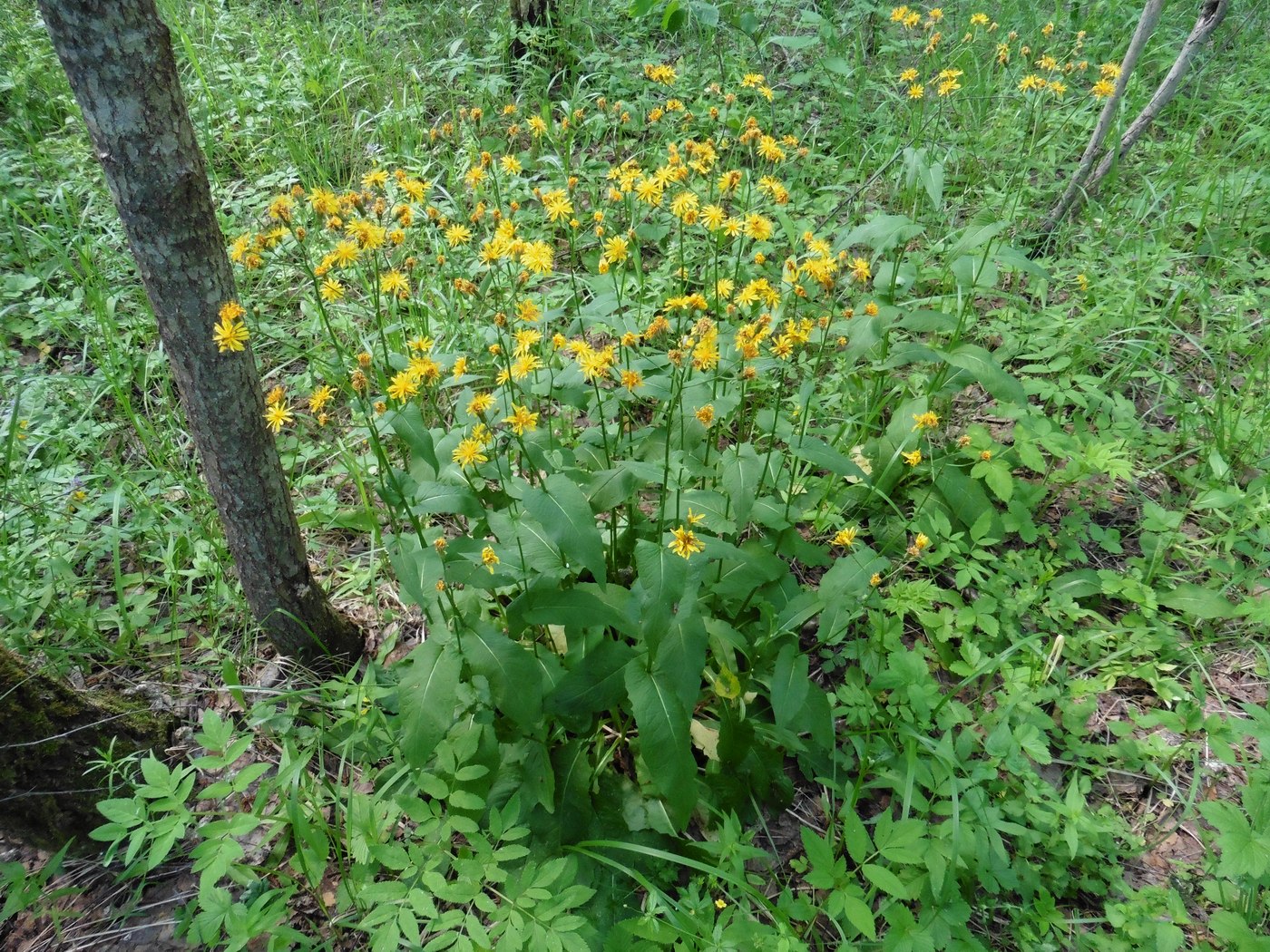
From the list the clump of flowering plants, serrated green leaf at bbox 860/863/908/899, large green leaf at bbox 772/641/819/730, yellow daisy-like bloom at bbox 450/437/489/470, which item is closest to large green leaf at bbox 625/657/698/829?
the clump of flowering plants

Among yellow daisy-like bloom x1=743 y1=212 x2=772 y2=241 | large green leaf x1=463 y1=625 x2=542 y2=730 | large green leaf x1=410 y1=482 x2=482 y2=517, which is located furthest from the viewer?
yellow daisy-like bloom x1=743 y1=212 x2=772 y2=241

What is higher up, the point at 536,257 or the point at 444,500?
the point at 536,257

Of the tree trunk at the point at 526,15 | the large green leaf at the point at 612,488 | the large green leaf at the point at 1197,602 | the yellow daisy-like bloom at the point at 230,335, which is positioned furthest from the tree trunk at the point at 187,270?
the tree trunk at the point at 526,15

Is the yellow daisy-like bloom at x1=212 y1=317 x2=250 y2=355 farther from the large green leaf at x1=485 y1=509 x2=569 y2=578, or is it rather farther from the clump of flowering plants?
the large green leaf at x1=485 y1=509 x2=569 y2=578

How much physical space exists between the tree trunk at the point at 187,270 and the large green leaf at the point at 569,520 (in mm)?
803

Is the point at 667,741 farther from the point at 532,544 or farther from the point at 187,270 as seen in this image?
the point at 187,270

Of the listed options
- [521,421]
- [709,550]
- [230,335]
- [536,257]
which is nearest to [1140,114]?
[536,257]

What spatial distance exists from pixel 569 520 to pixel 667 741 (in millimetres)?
505

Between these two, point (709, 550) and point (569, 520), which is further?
point (709, 550)

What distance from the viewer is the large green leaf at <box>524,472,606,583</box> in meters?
1.48

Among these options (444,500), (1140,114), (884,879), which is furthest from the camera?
(1140,114)

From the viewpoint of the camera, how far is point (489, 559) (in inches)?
62.1

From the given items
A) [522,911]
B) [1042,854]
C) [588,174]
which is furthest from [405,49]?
[1042,854]

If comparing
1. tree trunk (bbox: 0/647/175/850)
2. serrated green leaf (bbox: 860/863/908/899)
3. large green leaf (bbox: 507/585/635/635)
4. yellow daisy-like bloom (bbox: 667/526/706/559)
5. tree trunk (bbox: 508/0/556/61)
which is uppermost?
tree trunk (bbox: 508/0/556/61)
